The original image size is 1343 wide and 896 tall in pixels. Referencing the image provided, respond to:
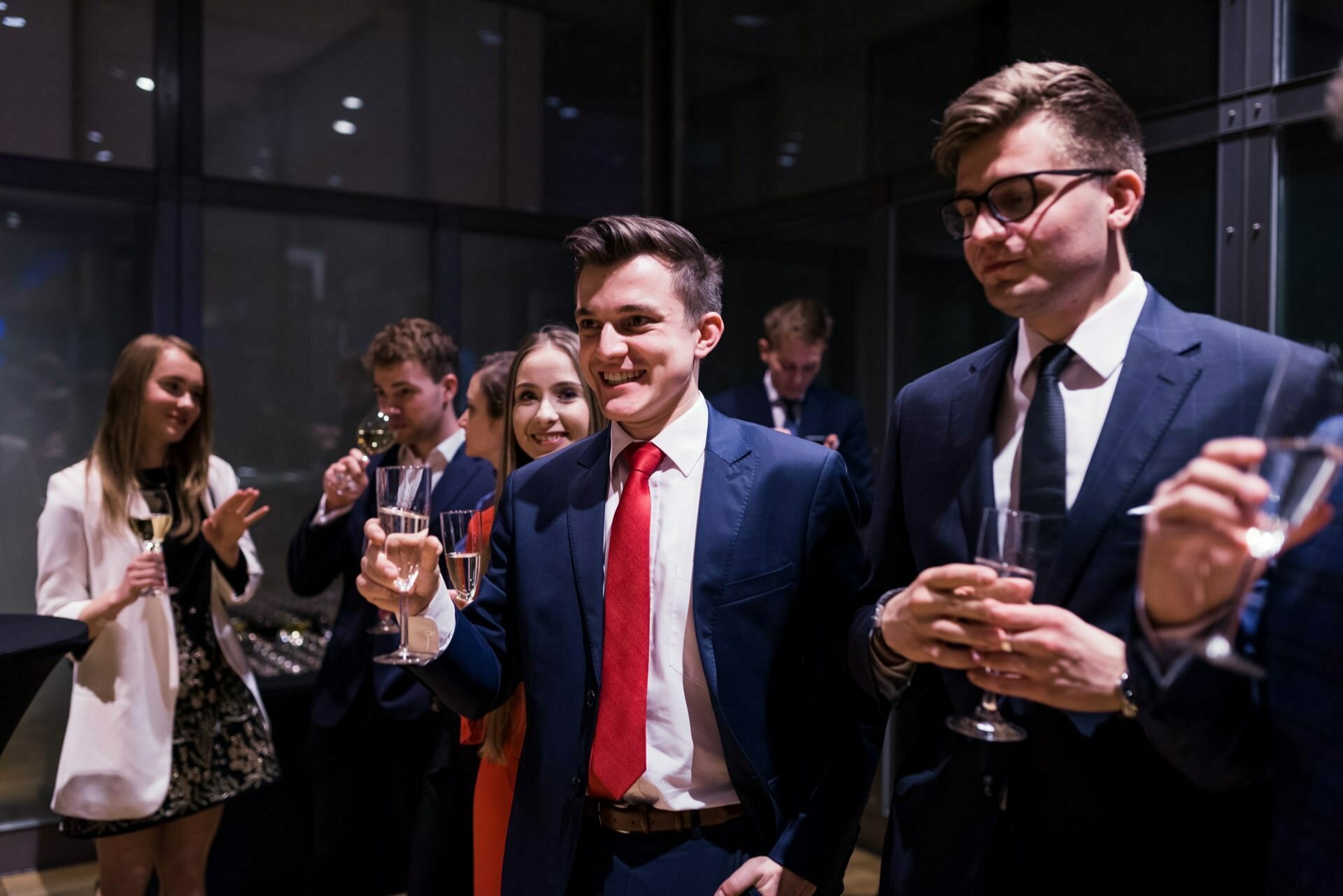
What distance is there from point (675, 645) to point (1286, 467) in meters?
1.02

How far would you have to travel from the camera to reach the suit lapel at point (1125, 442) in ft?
4.18

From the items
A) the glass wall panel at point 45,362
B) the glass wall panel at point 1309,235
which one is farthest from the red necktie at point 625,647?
the glass wall panel at point 45,362

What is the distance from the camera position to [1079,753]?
1312 mm

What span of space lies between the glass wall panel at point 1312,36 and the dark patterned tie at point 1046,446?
254cm

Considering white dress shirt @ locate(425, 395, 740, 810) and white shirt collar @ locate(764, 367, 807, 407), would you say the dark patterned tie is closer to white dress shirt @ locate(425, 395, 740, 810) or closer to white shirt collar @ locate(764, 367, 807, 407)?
white dress shirt @ locate(425, 395, 740, 810)

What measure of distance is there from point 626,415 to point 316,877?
237cm

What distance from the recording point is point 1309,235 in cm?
327

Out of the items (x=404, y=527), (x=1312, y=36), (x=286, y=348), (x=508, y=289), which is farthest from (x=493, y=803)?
(x=508, y=289)

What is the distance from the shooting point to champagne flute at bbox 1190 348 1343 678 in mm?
906

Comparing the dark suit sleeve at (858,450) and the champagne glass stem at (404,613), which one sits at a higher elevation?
the dark suit sleeve at (858,450)

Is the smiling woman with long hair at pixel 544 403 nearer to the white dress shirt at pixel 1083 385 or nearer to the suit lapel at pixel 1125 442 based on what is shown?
the white dress shirt at pixel 1083 385

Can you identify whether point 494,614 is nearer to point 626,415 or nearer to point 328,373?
point 626,415

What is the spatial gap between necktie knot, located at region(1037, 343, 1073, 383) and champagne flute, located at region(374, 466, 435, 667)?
947 mm

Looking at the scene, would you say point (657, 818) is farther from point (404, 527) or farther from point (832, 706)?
point (404, 527)
